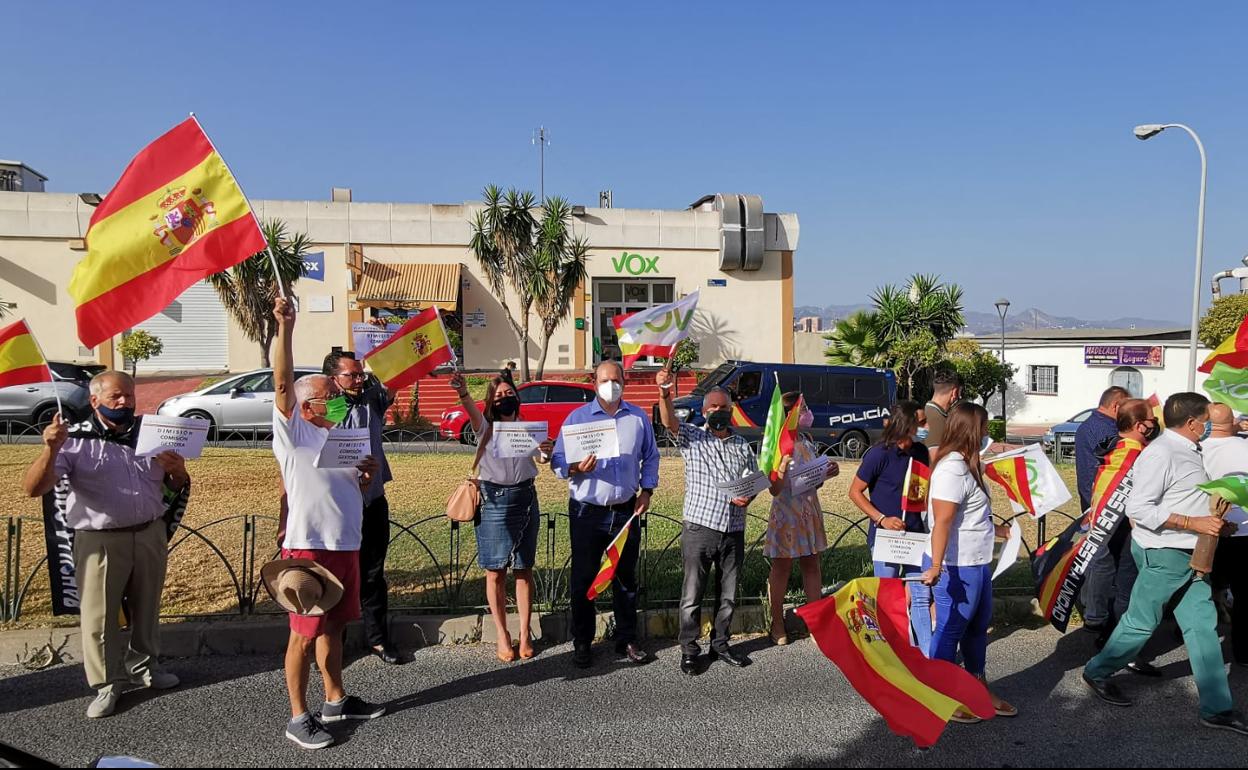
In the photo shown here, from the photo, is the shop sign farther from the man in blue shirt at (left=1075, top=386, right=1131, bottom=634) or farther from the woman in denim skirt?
the woman in denim skirt

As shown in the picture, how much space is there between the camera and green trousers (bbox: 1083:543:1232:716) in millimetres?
4258

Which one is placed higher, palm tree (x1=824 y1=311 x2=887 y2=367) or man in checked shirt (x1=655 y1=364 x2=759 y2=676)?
palm tree (x1=824 y1=311 x2=887 y2=367)

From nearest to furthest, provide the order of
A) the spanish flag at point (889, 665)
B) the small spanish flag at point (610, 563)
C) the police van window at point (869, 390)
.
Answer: the spanish flag at point (889, 665), the small spanish flag at point (610, 563), the police van window at point (869, 390)

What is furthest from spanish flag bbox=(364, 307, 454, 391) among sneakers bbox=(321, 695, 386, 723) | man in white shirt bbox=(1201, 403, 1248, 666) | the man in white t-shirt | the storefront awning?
the storefront awning

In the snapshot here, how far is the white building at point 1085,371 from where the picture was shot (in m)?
33.1

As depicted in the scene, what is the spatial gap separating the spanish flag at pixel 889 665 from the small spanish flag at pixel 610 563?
1436 millimetres

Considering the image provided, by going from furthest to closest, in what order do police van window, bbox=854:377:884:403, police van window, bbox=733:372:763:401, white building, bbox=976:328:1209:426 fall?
1. white building, bbox=976:328:1209:426
2. police van window, bbox=854:377:884:403
3. police van window, bbox=733:372:763:401

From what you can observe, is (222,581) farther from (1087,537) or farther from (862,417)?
(862,417)

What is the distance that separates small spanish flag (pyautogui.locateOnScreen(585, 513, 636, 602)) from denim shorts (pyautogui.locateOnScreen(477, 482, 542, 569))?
1.72 feet

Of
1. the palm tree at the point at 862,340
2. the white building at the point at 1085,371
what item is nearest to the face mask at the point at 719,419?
the palm tree at the point at 862,340

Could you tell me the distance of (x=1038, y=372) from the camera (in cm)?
3653

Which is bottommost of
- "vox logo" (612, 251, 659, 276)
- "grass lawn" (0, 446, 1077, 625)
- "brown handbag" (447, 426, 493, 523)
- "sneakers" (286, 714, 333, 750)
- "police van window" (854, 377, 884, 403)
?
"sneakers" (286, 714, 333, 750)

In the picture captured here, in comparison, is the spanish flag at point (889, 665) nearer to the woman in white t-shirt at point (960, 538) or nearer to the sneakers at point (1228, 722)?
the woman in white t-shirt at point (960, 538)

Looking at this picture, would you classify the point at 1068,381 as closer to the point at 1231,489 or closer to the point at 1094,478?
the point at 1094,478
